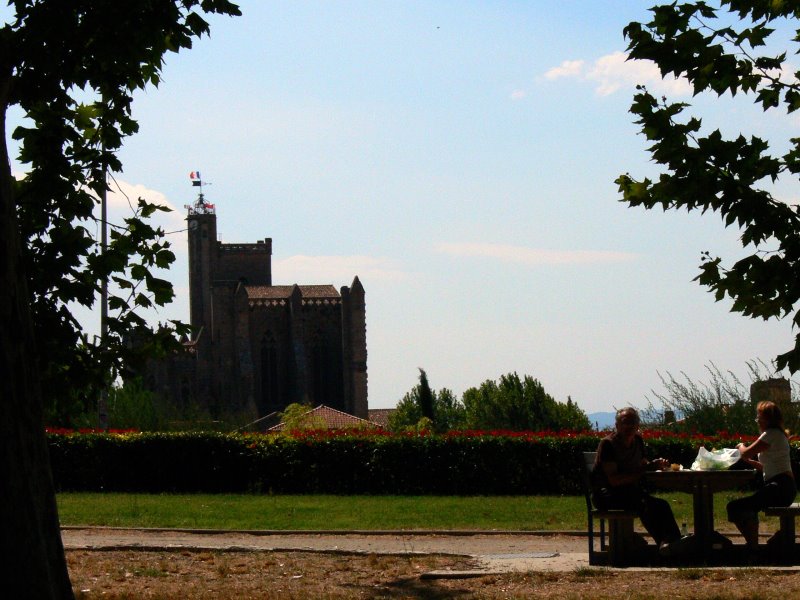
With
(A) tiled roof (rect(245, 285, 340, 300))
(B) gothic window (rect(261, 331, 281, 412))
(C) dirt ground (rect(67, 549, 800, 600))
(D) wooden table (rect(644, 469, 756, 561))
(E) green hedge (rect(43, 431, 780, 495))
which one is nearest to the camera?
(C) dirt ground (rect(67, 549, 800, 600))

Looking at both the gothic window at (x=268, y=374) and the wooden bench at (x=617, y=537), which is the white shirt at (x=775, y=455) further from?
the gothic window at (x=268, y=374)

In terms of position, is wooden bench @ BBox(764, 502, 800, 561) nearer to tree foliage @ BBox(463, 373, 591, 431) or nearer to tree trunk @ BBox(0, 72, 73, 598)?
tree trunk @ BBox(0, 72, 73, 598)

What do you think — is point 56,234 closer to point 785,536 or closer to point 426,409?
point 785,536

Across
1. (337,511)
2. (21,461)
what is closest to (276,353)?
(337,511)

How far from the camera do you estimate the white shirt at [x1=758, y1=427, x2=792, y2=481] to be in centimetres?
1035

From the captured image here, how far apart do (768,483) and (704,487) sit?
0.63m

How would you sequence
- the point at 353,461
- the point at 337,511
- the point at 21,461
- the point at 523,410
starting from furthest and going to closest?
the point at 523,410 → the point at 353,461 → the point at 337,511 → the point at 21,461

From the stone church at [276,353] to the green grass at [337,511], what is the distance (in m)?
66.5

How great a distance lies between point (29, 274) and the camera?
930 cm

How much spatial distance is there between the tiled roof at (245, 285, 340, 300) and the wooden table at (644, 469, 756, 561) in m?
80.9

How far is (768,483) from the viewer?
10.4 m

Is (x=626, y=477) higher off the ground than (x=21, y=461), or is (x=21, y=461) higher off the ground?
(x=21, y=461)

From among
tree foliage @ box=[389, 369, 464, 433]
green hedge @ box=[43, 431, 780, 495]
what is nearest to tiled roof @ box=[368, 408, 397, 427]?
tree foliage @ box=[389, 369, 464, 433]

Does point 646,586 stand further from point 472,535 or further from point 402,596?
point 472,535
